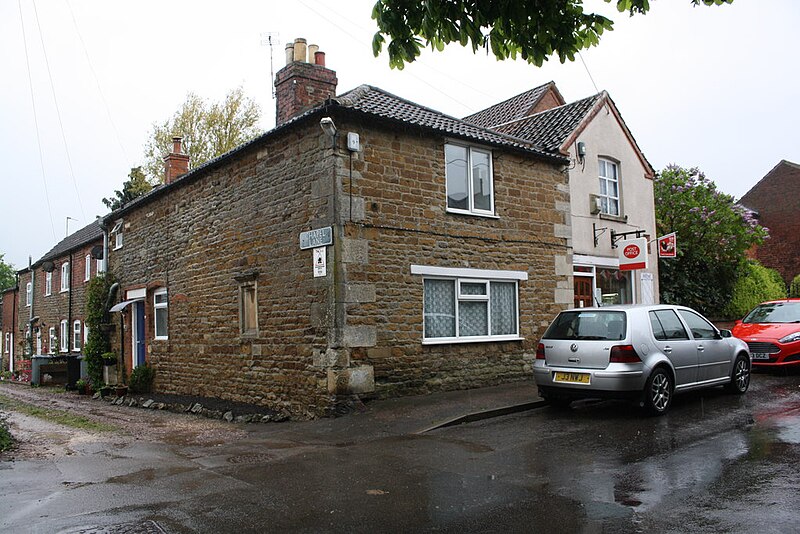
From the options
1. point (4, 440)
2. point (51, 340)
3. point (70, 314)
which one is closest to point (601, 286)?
point (4, 440)

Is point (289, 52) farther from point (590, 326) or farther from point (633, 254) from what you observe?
point (633, 254)

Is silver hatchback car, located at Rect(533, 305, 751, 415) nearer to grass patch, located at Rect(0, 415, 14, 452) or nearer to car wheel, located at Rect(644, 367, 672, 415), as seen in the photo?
car wheel, located at Rect(644, 367, 672, 415)

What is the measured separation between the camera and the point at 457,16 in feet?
18.3

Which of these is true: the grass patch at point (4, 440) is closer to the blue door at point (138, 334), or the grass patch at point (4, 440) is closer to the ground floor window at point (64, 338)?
the blue door at point (138, 334)

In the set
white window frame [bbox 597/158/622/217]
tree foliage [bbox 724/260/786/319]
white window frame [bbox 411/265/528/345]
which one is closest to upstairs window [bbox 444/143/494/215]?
white window frame [bbox 411/265/528/345]

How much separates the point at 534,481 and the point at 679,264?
1793 cm

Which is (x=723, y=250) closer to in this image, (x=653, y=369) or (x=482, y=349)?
(x=482, y=349)

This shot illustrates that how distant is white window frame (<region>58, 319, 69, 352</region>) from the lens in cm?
2897

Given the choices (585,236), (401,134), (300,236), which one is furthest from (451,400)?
(585,236)

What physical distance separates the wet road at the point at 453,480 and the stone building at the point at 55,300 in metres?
16.2

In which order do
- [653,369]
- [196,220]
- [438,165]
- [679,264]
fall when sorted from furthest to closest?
[679,264] < [196,220] < [438,165] < [653,369]

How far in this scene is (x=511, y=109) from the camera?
21891mm

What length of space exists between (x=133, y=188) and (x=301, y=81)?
79.2 ft

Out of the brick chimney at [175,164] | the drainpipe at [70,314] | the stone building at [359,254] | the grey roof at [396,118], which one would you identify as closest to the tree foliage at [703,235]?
the stone building at [359,254]
